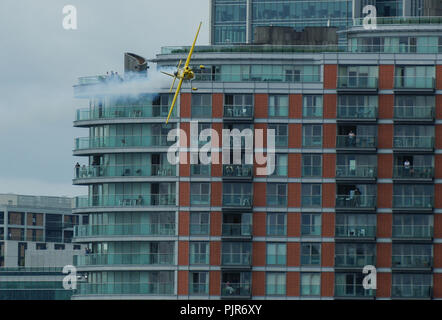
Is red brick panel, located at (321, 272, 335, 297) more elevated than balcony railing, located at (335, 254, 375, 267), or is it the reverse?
balcony railing, located at (335, 254, 375, 267)

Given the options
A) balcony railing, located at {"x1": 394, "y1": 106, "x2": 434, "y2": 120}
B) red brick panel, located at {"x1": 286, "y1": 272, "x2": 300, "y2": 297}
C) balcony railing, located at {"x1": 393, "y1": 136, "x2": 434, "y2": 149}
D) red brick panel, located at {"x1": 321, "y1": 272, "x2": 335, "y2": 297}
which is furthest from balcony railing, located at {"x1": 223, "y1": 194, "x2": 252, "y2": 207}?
balcony railing, located at {"x1": 394, "y1": 106, "x2": 434, "y2": 120}

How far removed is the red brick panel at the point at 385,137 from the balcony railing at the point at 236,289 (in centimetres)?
2132

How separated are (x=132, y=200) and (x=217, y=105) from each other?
1444 cm

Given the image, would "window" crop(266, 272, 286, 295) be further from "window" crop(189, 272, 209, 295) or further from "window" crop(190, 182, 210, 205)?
"window" crop(190, 182, 210, 205)

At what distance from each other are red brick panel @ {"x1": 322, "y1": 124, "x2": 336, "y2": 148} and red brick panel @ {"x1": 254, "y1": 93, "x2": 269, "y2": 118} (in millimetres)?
6711

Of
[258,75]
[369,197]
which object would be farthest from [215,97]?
[369,197]

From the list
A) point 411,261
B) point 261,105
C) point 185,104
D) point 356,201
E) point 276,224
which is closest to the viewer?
point 411,261

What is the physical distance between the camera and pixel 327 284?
124 m

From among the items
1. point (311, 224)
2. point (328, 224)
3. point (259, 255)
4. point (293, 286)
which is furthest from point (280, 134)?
point (293, 286)

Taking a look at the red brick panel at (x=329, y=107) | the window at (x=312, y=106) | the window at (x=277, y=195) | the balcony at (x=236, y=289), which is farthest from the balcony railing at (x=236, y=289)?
the red brick panel at (x=329, y=107)

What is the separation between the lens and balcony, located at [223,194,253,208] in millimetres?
126312

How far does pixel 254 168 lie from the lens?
4961 inches

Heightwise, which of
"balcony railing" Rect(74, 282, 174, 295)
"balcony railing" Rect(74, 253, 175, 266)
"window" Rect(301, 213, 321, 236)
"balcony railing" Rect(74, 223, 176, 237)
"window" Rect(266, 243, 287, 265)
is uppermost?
"window" Rect(301, 213, 321, 236)

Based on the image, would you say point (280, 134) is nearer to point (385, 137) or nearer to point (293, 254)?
point (385, 137)
